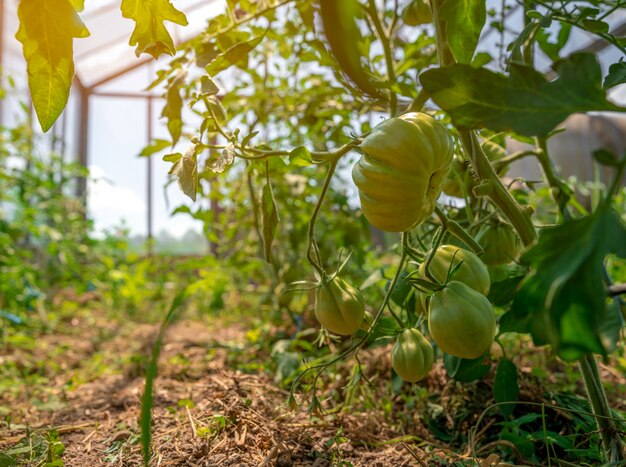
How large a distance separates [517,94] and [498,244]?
0.31 m

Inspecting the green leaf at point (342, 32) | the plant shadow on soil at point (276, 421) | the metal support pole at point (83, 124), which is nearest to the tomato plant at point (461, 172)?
the green leaf at point (342, 32)

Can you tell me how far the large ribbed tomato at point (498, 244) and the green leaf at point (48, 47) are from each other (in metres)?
0.48

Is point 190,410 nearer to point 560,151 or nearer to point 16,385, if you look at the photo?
point 16,385

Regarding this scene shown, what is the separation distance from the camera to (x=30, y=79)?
0.41m

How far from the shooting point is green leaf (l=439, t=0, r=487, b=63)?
0.41 meters

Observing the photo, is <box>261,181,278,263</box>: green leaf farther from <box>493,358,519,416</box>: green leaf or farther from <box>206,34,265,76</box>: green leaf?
<box>493,358,519,416</box>: green leaf


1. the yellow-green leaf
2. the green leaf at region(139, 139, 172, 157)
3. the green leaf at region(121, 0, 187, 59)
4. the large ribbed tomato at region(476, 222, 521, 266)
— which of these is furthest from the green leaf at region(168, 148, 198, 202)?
the large ribbed tomato at region(476, 222, 521, 266)

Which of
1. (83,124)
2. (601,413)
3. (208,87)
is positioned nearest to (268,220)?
(208,87)

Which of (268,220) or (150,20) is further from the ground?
(150,20)

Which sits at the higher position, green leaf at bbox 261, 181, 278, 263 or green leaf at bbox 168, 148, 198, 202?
green leaf at bbox 168, 148, 198, 202

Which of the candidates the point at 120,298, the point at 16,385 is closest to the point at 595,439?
the point at 16,385

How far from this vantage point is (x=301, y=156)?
0.48 m

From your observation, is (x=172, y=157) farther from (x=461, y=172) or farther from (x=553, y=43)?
(x=553, y=43)

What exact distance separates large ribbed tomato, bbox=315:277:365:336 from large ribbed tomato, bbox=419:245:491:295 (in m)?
0.08
